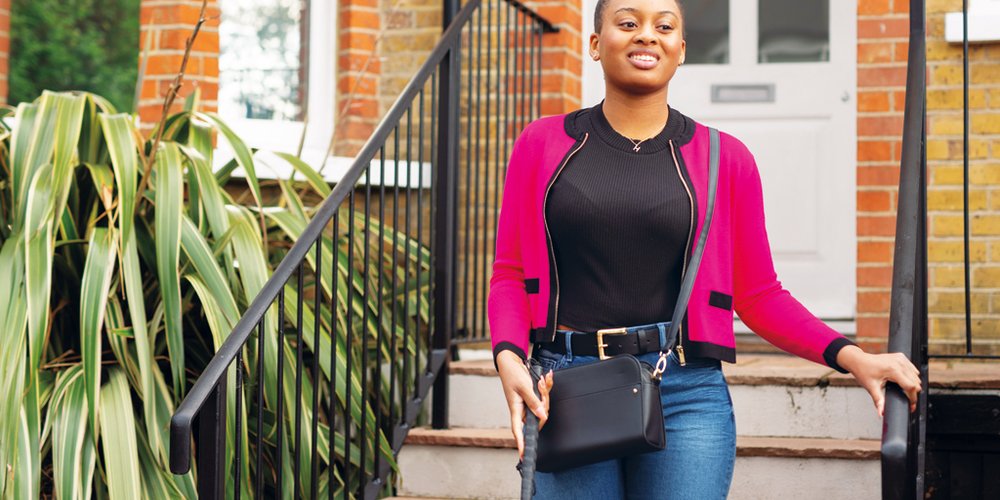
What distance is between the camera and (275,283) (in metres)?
2.83

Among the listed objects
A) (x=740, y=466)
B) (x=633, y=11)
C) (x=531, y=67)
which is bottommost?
(x=740, y=466)

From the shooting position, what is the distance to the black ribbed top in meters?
1.96

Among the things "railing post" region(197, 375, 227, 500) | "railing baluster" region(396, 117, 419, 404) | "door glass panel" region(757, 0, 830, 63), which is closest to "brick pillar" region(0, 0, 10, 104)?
"railing baluster" region(396, 117, 419, 404)

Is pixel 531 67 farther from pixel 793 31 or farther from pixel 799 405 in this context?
pixel 799 405

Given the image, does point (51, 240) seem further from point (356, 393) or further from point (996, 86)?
point (996, 86)

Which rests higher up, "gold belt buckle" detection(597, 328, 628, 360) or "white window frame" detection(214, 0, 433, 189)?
"white window frame" detection(214, 0, 433, 189)

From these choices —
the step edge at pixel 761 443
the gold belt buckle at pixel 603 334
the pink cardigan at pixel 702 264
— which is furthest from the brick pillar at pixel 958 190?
the gold belt buckle at pixel 603 334

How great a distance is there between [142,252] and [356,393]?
0.72 metres

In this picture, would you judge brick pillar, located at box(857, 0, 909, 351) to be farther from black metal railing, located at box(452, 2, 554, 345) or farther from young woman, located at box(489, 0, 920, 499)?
young woman, located at box(489, 0, 920, 499)

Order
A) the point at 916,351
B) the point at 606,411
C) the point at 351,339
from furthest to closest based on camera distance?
the point at 351,339
the point at 916,351
the point at 606,411

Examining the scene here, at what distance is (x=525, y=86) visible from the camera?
4918mm

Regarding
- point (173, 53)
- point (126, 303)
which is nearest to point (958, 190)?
point (126, 303)


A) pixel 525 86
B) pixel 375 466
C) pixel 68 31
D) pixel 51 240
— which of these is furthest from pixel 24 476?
pixel 68 31

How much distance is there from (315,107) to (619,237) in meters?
3.50
